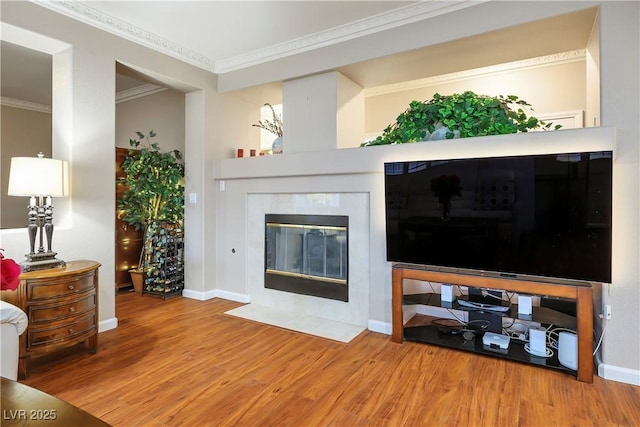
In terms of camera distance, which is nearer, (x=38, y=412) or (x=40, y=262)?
(x=38, y=412)

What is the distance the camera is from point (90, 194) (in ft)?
10.3

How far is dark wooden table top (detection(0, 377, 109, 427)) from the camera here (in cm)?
91

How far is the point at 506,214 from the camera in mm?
2547

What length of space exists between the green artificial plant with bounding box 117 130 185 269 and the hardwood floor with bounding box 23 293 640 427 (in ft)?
5.62

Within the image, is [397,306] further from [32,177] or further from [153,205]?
[153,205]

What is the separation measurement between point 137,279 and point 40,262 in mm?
2080

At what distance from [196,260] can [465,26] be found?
3628 mm

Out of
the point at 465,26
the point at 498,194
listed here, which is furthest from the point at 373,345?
the point at 465,26

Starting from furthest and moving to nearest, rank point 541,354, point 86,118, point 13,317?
point 86,118 → point 541,354 → point 13,317

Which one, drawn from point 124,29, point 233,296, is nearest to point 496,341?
point 233,296

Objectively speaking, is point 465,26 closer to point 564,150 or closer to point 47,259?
point 564,150

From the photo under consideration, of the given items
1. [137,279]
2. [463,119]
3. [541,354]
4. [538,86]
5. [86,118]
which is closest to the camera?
[541,354]

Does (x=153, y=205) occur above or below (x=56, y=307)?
above

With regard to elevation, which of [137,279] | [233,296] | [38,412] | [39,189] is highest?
[39,189]
